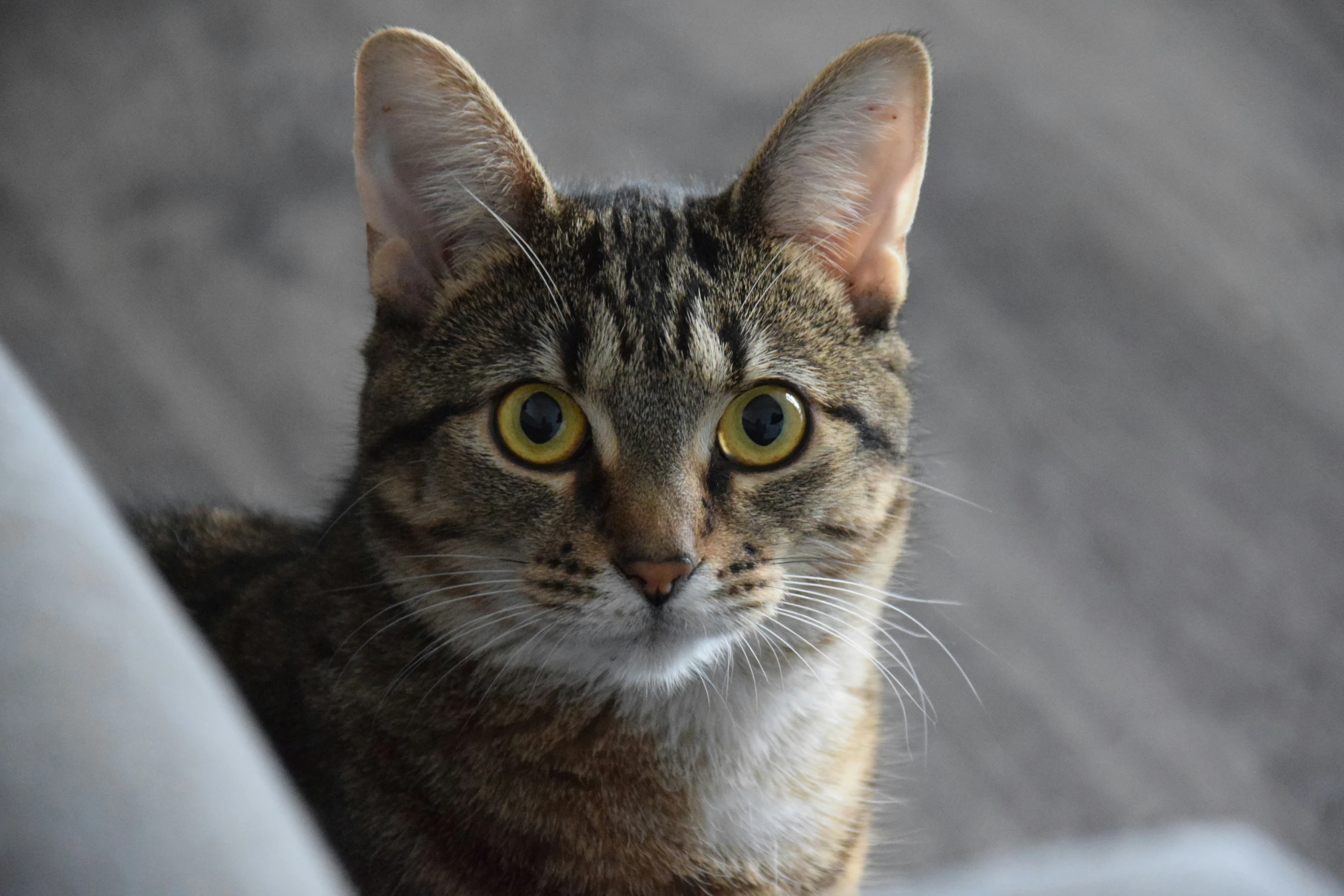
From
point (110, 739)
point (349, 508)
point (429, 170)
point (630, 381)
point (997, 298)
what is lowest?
point (110, 739)

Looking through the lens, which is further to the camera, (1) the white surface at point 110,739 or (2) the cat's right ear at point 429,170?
(2) the cat's right ear at point 429,170

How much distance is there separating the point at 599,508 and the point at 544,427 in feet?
0.39

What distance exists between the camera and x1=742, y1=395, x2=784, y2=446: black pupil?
4.27 feet

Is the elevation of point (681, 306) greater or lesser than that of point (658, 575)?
greater

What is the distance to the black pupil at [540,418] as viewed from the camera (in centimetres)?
128

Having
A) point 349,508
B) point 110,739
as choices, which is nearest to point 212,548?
point 349,508

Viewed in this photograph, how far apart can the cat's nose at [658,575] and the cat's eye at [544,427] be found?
0.17 m

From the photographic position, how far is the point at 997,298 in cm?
313

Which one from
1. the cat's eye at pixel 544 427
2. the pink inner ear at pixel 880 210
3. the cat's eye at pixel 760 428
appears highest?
the pink inner ear at pixel 880 210

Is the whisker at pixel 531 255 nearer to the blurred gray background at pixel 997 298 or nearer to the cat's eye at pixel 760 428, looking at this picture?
the cat's eye at pixel 760 428

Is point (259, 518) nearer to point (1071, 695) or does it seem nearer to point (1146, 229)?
point (1071, 695)

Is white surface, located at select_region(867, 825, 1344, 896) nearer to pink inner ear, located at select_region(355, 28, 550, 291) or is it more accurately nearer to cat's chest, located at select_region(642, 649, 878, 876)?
cat's chest, located at select_region(642, 649, 878, 876)

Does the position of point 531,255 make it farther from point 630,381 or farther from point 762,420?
point 762,420

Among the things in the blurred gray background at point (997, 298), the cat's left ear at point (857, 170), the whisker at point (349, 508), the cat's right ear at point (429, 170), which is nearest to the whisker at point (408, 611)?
the whisker at point (349, 508)
